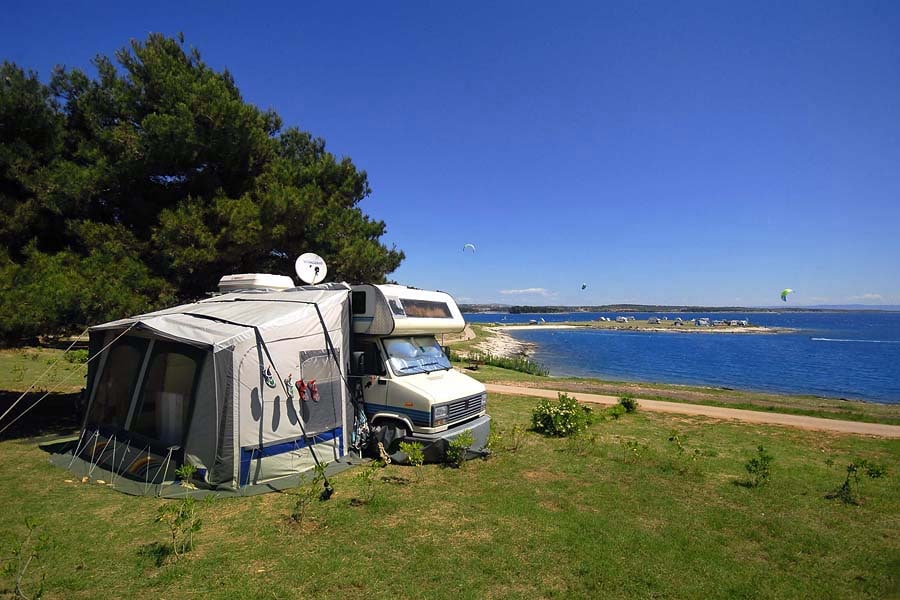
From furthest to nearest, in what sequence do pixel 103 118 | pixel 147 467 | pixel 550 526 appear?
1. pixel 103 118
2. pixel 147 467
3. pixel 550 526

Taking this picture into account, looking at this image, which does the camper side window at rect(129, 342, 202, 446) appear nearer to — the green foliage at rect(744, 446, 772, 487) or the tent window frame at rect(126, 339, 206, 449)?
the tent window frame at rect(126, 339, 206, 449)

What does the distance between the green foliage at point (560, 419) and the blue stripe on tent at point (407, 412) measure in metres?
4.53

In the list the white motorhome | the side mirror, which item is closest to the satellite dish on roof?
the white motorhome

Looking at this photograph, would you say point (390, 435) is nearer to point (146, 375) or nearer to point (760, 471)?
point (146, 375)

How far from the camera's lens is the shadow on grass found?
1019 centimetres

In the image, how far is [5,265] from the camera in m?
9.23

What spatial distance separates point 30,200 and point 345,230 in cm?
767

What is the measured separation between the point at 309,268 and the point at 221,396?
4.85 metres

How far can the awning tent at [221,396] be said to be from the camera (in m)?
7.11

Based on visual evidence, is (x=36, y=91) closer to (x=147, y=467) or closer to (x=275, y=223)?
(x=275, y=223)

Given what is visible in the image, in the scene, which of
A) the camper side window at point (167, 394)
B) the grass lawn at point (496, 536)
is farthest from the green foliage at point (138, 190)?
the grass lawn at point (496, 536)

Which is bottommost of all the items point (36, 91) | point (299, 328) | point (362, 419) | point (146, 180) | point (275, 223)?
point (362, 419)

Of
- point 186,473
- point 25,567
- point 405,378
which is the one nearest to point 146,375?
point 186,473

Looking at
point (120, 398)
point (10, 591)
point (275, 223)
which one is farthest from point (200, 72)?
point (10, 591)
